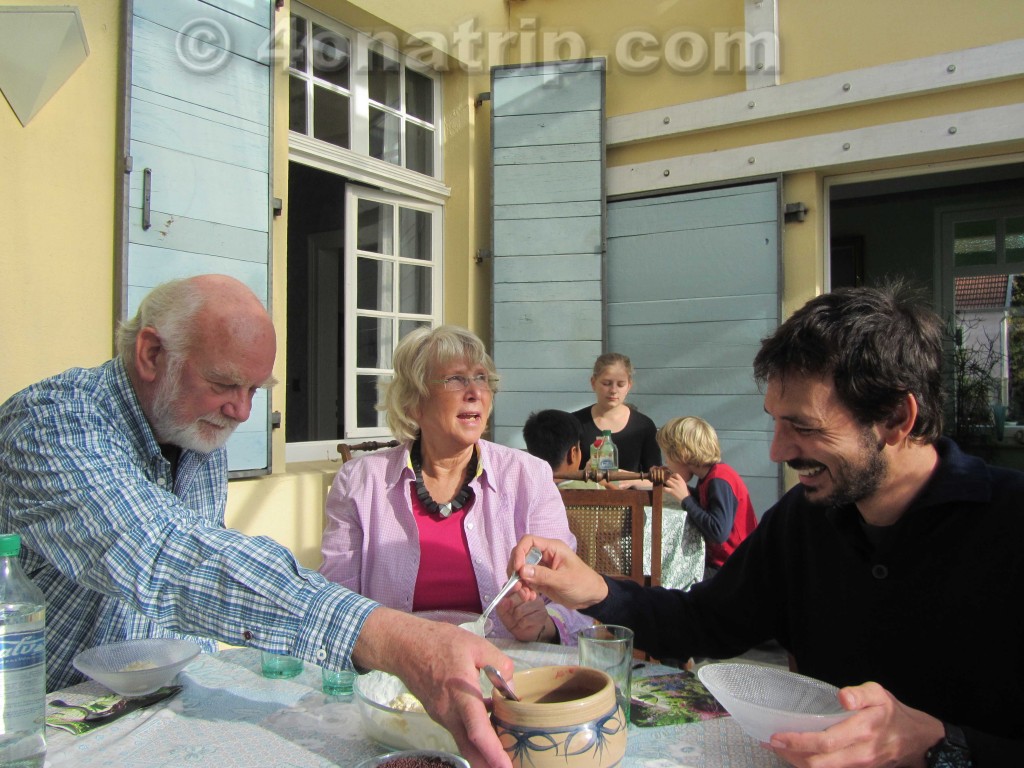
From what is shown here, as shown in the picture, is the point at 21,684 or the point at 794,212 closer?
the point at 21,684

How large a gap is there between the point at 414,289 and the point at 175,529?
4.24 meters

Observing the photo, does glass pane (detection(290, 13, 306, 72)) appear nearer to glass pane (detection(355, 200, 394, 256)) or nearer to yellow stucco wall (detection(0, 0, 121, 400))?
glass pane (detection(355, 200, 394, 256))

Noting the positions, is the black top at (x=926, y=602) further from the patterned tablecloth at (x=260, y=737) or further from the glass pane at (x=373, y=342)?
the glass pane at (x=373, y=342)

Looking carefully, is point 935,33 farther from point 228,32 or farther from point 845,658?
point 845,658

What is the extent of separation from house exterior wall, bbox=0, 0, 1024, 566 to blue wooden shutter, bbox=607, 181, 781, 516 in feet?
0.55

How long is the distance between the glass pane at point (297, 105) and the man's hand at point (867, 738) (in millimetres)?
4430

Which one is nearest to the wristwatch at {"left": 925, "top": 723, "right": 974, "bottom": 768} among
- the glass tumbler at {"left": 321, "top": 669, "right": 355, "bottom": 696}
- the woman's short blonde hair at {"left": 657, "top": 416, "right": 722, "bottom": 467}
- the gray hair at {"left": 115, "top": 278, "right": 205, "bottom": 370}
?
the glass tumbler at {"left": 321, "top": 669, "right": 355, "bottom": 696}

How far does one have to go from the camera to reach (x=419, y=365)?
2193 mm

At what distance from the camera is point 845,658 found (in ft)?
4.27

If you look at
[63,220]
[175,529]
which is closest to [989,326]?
[63,220]

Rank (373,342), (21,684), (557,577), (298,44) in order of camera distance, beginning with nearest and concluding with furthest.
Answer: (21,684), (557,577), (298,44), (373,342)

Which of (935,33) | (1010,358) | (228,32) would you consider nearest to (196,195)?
(228,32)

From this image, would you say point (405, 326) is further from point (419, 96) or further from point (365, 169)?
point (419, 96)

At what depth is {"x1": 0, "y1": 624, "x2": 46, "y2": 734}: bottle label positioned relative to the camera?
39.4 inches
